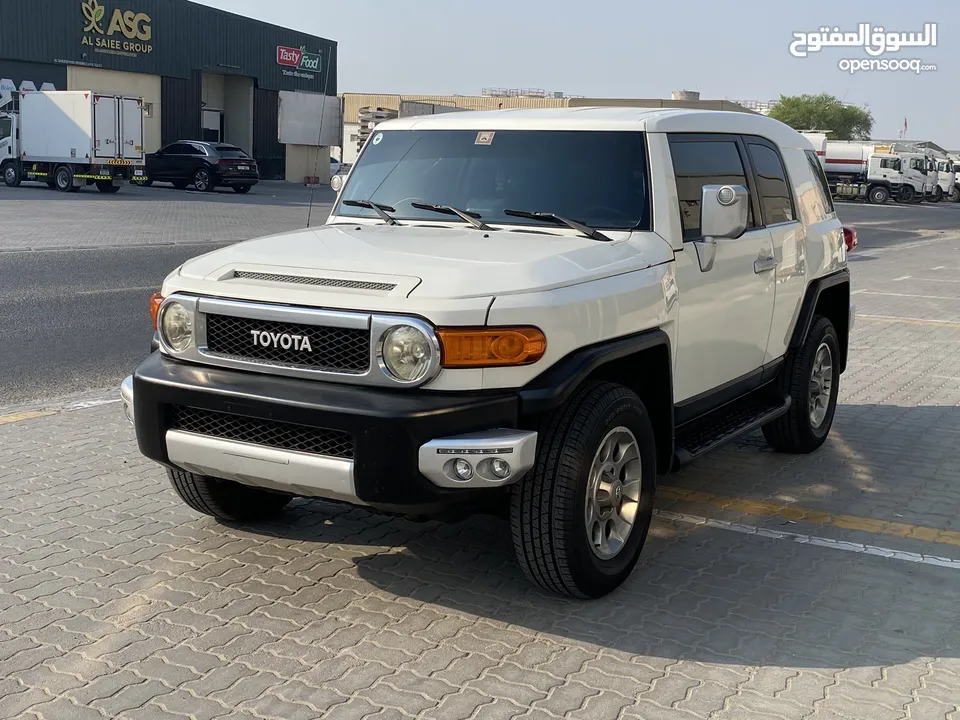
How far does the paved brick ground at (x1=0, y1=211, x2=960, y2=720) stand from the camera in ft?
11.7

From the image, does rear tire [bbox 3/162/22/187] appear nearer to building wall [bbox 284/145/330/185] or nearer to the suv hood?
building wall [bbox 284/145/330/185]

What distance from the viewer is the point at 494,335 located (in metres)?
3.88

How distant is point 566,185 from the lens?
504 cm

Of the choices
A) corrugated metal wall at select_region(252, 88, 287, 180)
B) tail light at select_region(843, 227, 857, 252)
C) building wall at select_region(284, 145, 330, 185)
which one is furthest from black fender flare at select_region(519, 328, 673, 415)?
corrugated metal wall at select_region(252, 88, 287, 180)

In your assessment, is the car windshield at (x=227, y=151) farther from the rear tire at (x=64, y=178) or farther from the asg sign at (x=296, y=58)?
the asg sign at (x=296, y=58)

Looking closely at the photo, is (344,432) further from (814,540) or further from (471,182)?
(814,540)

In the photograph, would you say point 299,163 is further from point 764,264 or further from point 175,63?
point 764,264

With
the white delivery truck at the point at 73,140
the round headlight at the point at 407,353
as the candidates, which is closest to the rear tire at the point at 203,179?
the white delivery truck at the point at 73,140

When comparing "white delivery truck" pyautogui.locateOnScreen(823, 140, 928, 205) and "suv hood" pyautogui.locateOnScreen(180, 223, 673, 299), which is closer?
"suv hood" pyautogui.locateOnScreen(180, 223, 673, 299)

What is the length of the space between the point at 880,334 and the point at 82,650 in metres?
9.87

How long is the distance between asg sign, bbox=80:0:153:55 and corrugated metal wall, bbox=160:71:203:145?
198cm

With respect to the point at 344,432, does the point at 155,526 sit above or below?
below

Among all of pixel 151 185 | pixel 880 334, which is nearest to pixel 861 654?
pixel 880 334

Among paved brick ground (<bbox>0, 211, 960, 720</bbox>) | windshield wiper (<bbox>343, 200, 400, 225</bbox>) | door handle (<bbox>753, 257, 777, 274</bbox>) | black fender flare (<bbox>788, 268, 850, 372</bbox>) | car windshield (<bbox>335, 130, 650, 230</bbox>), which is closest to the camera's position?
paved brick ground (<bbox>0, 211, 960, 720</bbox>)
